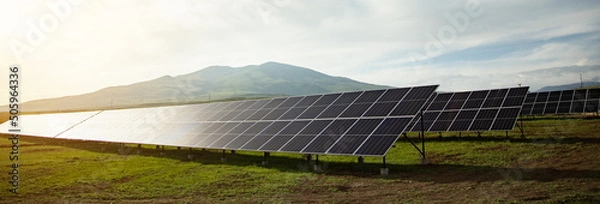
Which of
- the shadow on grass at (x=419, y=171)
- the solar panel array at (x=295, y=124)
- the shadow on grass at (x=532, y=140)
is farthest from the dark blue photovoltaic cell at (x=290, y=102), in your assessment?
the shadow on grass at (x=532, y=140)

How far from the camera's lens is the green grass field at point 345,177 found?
1338 centimetres

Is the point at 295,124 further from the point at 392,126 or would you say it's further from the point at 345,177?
the point at 392,126

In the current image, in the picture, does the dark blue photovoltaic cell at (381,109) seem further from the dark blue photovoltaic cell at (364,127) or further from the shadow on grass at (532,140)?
the shadow on grass at (532,140)

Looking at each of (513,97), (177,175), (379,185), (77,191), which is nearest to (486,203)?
(379,185)

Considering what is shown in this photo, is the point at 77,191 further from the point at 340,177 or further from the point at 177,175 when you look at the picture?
the point at 340,177

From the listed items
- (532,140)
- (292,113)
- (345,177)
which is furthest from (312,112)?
(532,140)

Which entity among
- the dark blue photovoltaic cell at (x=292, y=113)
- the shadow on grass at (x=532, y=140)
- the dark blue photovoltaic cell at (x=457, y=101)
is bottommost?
the shadow on grass at (x=532, y=140)

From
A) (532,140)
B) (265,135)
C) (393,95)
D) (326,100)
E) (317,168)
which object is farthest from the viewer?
(532,140)

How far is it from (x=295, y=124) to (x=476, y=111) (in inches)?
657

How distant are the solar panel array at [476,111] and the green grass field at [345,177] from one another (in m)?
1.69

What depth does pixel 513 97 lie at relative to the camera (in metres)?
31.0

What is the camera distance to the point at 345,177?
1725cm

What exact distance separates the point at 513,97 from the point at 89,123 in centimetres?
4468

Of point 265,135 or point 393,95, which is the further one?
point 265,135
